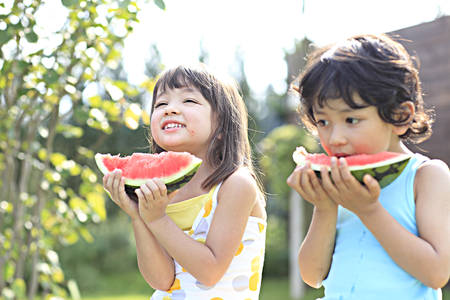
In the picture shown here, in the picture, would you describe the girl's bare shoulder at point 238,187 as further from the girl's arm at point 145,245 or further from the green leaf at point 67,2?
the green leaf at point 67,2

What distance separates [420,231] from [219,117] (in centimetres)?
98

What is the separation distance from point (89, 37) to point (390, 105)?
203cm

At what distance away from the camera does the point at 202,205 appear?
69.4 inches

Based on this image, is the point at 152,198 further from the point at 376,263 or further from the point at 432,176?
the point at 432,176

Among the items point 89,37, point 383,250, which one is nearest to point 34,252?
point 89,37

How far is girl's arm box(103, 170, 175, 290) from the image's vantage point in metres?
1.55

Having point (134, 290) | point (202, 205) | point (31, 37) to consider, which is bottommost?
point (134, 290)

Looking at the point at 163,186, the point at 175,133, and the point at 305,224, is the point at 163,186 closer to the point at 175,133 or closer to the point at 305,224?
the point at 175,133

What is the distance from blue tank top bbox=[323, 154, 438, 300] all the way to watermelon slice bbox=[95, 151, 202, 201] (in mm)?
610

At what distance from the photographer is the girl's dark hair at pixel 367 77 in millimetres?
1323

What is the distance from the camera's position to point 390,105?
1.34 meters

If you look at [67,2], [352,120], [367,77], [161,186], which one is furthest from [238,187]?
[67,2]

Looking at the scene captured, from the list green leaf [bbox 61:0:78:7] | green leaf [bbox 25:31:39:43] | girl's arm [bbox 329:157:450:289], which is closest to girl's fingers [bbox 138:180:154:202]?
girl's arm [bbox 329:157:450:289]

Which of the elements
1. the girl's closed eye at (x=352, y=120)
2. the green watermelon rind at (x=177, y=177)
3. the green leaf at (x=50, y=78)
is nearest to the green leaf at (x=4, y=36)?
the green leaf at (x=50, y=78)
